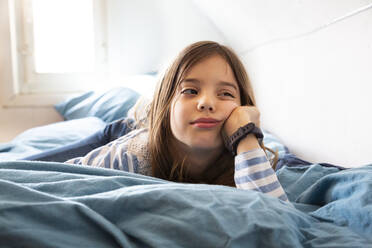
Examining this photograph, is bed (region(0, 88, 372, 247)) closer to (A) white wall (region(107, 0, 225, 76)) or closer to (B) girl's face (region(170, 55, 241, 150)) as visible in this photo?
(B) girl's face (region(170, 55, 241, 150))

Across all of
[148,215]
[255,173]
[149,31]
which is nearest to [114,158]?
[255,173]

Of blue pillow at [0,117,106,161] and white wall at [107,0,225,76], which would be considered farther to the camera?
white wall at [107,0,225,76]

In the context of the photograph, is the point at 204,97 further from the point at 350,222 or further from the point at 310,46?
the point at 310,46

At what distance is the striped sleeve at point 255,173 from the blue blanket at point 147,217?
0.76 feet

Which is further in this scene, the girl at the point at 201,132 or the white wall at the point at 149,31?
the white wall at the point at 149,31

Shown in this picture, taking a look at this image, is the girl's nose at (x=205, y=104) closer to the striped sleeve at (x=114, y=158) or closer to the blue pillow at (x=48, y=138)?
the striped sleeve at (x=114, y=158)

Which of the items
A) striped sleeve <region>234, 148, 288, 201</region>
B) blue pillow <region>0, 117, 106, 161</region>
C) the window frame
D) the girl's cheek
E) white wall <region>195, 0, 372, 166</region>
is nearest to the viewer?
striped sleeve <region>234, 148, 288, 201</region>

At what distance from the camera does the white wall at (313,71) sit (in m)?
1.07

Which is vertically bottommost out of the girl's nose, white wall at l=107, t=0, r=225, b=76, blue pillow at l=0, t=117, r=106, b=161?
blue pillow at l=0, t=117, r=106, b=161

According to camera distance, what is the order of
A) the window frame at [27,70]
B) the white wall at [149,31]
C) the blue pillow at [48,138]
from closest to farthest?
the blue pillow at [48,138] < the window frame at [27,70] < the white wall at [149,31]

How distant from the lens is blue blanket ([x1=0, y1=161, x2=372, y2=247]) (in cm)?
42

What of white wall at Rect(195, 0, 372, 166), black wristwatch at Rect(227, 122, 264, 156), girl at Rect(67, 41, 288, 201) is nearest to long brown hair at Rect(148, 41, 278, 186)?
girl at Rect(67, 41, 288, 201)

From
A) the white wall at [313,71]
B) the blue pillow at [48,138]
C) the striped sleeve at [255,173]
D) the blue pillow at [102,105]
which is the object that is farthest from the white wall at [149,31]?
the striped sleeve at [255,173]

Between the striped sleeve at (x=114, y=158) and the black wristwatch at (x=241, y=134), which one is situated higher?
the black wristwatch at (x=241, y=134)
